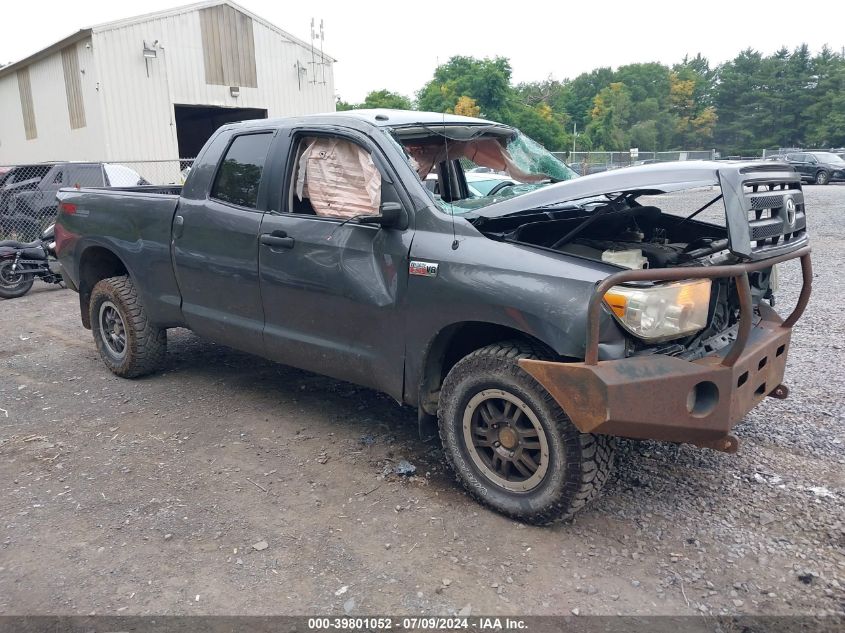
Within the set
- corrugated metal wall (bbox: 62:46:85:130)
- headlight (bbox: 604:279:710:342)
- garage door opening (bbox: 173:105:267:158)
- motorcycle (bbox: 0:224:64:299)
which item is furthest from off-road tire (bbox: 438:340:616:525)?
garage door opening (bbox: 173:105:267:158)

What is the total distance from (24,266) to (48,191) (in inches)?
143

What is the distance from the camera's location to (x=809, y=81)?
65.2 meters

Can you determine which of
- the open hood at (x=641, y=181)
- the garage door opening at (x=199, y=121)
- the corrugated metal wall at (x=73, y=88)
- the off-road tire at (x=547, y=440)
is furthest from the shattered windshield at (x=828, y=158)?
the off-road tire at (x=547, y=440)

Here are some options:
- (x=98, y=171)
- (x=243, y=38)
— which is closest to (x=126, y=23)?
(x=243, y=38)

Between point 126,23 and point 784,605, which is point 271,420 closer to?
point 784,605

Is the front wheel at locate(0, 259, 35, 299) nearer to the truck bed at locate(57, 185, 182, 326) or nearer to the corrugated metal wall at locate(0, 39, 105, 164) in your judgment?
the truck bed at locate(57, 185, 182, 326)

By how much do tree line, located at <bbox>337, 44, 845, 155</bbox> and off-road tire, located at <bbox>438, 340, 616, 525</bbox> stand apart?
4364 cm

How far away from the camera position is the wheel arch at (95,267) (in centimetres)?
582

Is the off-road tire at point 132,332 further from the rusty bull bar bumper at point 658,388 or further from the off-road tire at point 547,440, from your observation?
the rusty bull bar bumper at point 658,388

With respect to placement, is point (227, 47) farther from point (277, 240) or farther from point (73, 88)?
point (277, 240)

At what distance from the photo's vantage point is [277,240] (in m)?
4.20

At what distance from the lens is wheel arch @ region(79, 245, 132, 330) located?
5.82 metres

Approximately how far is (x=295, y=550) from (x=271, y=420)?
1664 mm

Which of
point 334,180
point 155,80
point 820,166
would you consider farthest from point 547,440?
point 820,166
